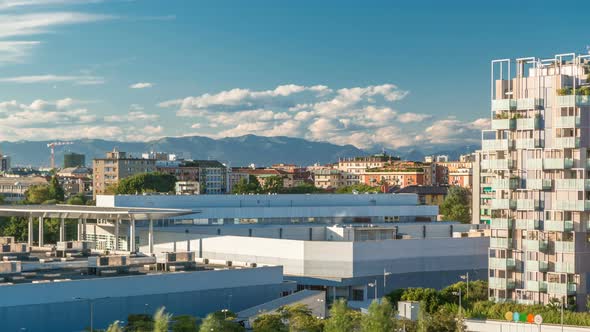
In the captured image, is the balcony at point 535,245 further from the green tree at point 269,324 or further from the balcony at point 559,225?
the green tree at point 269,324

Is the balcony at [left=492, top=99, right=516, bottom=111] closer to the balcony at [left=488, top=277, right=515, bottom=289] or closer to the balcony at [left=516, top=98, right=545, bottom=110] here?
the balcony at [left=516, top=98, right=545, bottom=110]

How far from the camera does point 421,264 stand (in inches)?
3819

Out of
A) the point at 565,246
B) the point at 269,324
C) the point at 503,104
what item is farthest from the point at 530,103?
the point at 269,324

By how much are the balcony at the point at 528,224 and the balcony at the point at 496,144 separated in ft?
17.2

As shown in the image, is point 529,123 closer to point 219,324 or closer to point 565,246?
point 565,246

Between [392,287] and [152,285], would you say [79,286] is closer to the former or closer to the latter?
[152,285]

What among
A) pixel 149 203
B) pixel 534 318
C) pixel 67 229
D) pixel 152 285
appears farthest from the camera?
pixel 67 229

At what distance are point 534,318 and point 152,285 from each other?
1009 inches

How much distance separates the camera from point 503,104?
80.4 meters

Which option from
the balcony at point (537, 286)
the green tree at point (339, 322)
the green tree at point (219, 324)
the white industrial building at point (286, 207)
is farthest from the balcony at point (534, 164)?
the white industrial building at point (286, 207)

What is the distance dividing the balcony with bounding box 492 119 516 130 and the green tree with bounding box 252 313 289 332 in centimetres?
2166

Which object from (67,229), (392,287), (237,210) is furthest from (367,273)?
(67,229)

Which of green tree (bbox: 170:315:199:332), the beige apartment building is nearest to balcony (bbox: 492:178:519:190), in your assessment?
the beige apartment building

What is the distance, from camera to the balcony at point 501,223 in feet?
265
